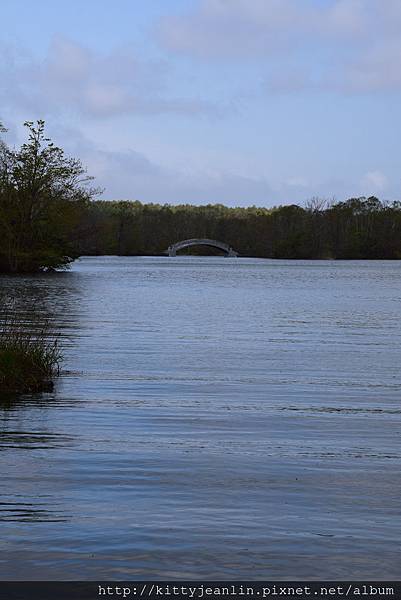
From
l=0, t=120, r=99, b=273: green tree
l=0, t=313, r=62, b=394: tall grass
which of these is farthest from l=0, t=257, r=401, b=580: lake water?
l=0, t=120, r=99, b=273: green tree

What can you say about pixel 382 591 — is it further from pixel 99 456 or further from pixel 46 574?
pixel 99 456

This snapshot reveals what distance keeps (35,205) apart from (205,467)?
8578 cm

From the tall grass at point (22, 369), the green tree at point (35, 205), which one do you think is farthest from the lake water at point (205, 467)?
the green tree at point (35, 205)

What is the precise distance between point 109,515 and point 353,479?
3330 millimetres

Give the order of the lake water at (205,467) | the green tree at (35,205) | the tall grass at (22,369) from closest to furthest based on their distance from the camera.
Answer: the lake water at (205,467) → the tall grass at (22,369) → the green tree at (35,205)

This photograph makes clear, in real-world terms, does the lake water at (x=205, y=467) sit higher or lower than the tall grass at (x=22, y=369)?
lower

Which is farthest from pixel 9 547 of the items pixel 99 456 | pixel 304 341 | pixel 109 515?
pixel 304 341

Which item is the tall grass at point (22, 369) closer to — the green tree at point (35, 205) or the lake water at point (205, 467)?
the lake water at point (205, 467)

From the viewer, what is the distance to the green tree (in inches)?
3688

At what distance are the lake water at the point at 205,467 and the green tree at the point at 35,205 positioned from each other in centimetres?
6830

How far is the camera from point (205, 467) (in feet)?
40.0

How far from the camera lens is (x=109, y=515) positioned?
32.0ft

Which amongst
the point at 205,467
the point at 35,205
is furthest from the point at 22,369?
the point at 35,205

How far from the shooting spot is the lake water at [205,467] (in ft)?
27.8
